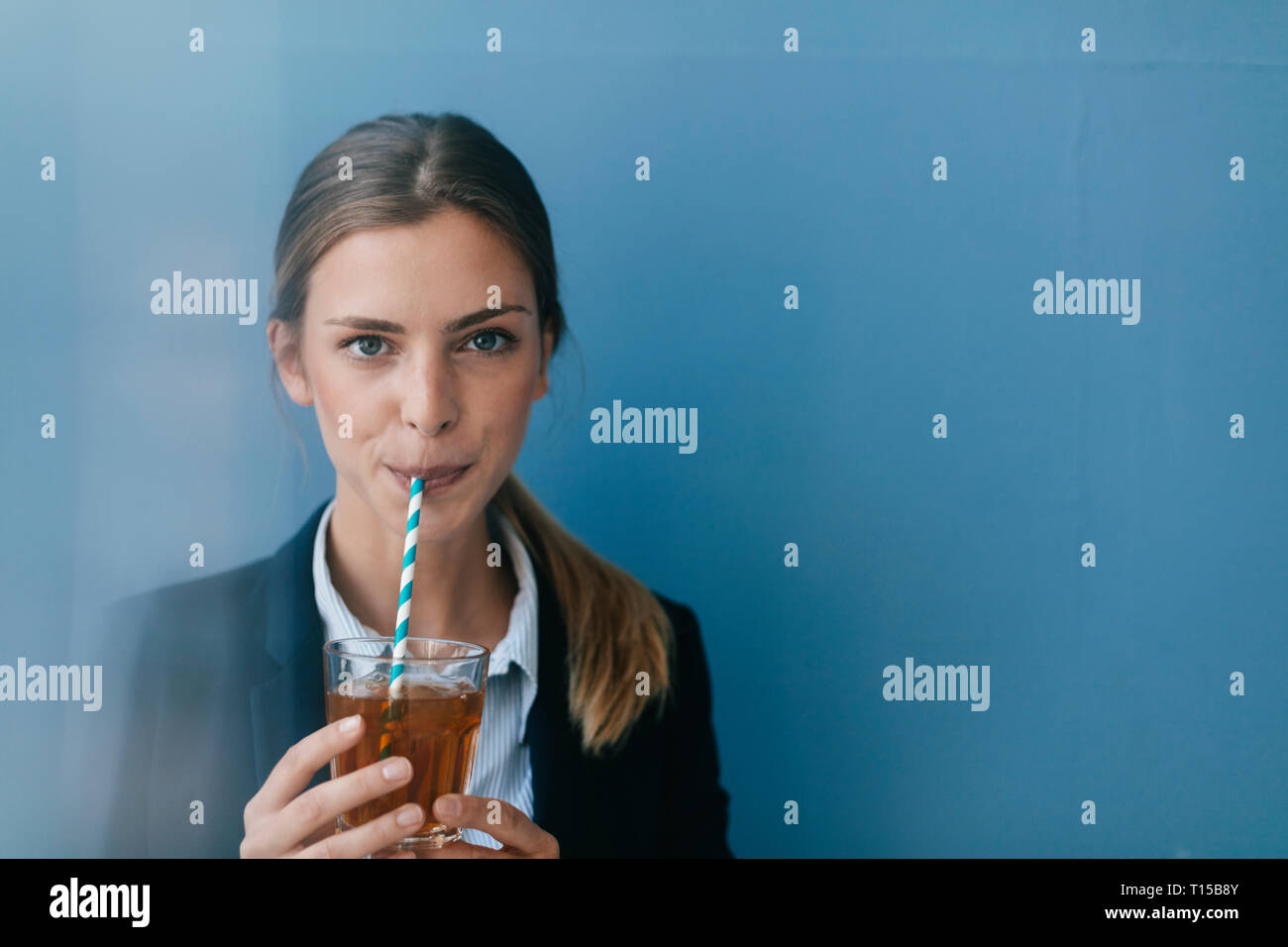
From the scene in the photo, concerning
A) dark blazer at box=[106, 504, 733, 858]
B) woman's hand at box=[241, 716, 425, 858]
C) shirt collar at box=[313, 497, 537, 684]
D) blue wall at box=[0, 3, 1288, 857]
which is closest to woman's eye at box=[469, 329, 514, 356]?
blue wall at box=[0, 3, 1288, 857]

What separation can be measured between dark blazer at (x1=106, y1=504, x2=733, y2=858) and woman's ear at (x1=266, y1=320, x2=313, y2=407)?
0.20m

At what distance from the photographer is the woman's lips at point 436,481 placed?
1.61m

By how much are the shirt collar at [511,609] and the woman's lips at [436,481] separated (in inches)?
4.0

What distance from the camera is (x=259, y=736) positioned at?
1629 millimetres

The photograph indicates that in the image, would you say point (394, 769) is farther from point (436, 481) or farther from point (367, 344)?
point (367, 344)

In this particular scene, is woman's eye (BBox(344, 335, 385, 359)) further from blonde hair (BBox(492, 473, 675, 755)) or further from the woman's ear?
blonde hair (BBox(492, 473, 675, 755))

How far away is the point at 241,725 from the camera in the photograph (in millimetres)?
1633

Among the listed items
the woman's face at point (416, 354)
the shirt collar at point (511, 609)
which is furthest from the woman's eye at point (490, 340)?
the shirt collar at point (511, 609)

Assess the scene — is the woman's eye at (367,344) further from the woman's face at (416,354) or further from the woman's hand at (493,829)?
the woman's hand at (493,829)

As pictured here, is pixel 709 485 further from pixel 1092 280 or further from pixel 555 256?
pixel 1092 280

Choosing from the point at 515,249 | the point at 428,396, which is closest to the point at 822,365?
the point at 515,249

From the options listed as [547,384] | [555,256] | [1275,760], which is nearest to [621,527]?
[547,384]

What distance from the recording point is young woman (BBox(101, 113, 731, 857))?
1582mm
